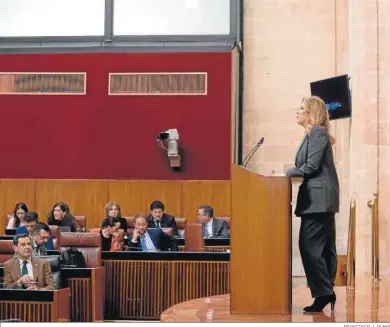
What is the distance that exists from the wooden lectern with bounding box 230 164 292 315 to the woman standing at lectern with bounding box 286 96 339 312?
0.12 m

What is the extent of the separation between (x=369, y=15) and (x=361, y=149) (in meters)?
1.51

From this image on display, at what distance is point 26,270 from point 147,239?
224 centimetres

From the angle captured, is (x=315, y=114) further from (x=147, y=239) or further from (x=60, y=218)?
(x=60, y=218)

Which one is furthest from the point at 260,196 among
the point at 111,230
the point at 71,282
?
the point at 111,230

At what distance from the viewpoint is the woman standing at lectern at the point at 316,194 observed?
566cm

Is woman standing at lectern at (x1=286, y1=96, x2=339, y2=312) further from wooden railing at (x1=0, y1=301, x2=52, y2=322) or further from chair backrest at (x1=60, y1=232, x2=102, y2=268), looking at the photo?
chair backrest at (x1=60, y1=232, x2=102, y2=268)

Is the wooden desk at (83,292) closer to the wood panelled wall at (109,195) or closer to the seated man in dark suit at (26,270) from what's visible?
the seated man in dark suit at (26,270)

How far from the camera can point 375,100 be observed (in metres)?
9.77

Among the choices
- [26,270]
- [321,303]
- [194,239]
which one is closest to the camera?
[321,303]

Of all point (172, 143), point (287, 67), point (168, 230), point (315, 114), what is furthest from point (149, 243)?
point (287, 67)

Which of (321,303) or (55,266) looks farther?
(55,266)

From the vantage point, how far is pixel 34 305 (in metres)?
6.69

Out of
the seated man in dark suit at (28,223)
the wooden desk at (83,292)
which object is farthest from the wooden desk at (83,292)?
the seated man in dark suit at (28,223)

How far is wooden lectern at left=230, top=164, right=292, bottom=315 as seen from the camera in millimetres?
5688
